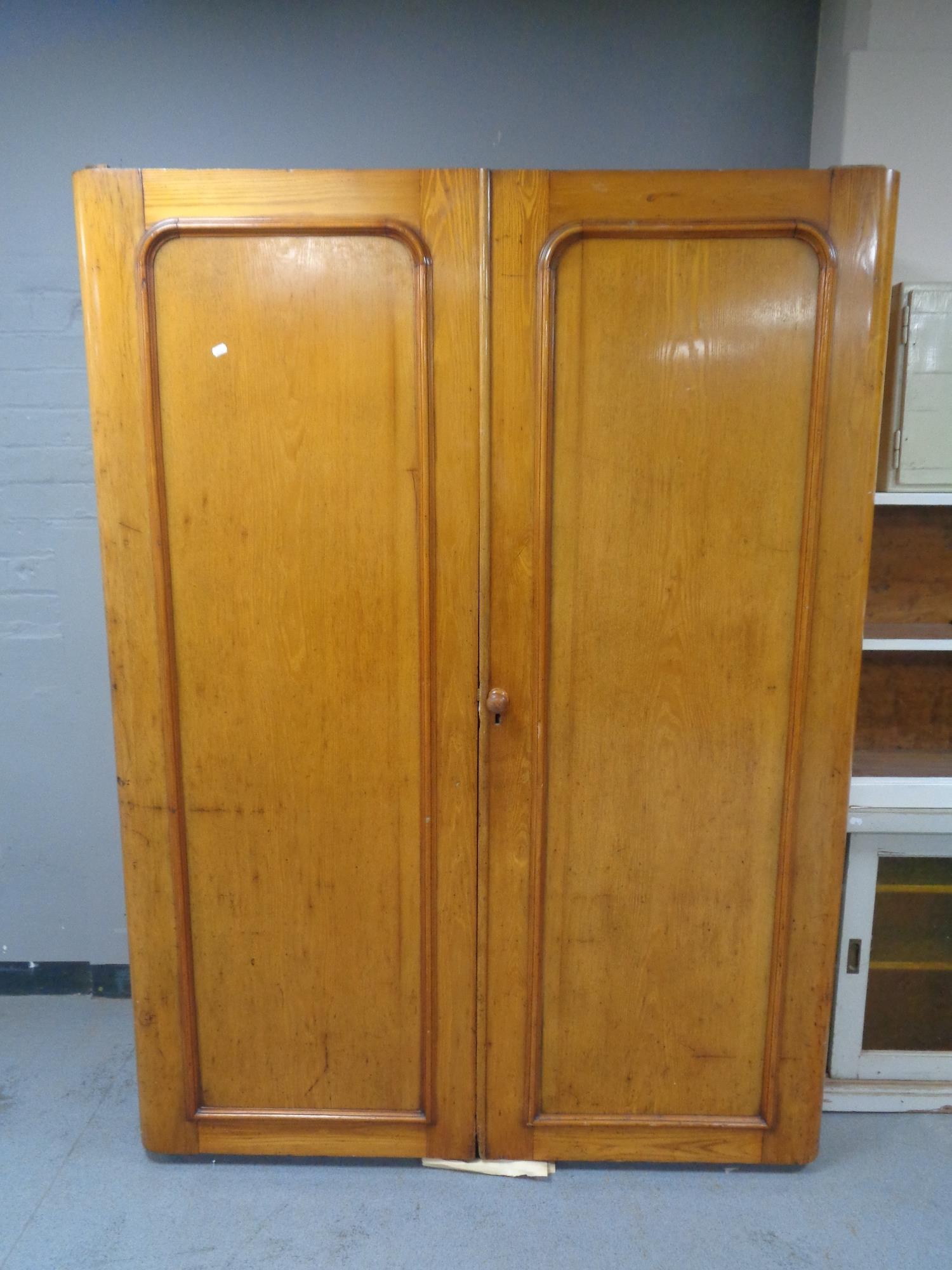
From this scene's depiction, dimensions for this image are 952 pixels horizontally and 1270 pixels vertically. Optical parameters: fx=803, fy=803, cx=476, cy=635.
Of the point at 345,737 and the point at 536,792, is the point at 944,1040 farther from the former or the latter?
the point at 345,737

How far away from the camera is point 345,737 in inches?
63.4

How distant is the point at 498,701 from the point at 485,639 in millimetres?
123

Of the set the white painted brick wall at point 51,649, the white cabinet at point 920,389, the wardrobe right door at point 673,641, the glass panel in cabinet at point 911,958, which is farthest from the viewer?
the white painted brick wall at point 51,649

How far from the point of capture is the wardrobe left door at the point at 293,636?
1467 mm

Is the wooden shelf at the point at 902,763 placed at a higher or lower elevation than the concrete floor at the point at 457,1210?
higher

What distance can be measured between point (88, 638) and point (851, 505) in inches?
76.2

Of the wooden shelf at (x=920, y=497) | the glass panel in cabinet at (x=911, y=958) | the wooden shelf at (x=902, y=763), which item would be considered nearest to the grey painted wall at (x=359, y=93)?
the wooden shelf at (x=920, y=497)

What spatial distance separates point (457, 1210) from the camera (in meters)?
1.67

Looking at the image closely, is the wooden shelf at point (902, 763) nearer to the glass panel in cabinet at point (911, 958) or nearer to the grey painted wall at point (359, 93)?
the glass panel in cabinet at point (911, 958)

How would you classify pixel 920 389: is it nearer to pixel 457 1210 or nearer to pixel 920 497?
pixel 920 497

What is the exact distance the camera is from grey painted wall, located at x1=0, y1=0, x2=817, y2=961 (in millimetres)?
1966

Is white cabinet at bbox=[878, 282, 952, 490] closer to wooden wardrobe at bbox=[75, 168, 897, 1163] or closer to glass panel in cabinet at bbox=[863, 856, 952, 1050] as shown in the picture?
wooden wardrobe at bbox=[75, 168, 897, 1163]

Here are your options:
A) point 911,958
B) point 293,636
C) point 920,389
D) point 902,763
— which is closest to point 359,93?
point 293,636

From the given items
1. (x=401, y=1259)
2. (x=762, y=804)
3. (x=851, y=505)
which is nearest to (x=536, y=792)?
(x=762, y=804)
